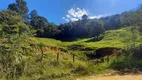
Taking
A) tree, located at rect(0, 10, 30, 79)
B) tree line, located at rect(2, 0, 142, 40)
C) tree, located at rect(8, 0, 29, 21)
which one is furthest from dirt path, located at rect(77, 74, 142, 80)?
tree, located at rect(8, 0, 29, 21)

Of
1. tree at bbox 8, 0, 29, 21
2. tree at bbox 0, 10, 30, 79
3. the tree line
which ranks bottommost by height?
tree at bbox 0, 10, 30, 79

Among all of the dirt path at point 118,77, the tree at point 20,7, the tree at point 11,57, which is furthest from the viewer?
the tree at point 20,7

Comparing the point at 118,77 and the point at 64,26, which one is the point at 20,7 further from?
the point at 118,77

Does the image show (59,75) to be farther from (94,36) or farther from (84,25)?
Result: (84,25)

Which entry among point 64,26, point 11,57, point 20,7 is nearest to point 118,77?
point 11,57

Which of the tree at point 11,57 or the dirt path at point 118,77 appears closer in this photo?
the tree at point 11,57

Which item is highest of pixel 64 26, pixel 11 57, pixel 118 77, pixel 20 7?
pixel 20 7

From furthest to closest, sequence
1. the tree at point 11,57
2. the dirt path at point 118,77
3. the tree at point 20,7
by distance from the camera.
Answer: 1. the tree at point 20,7
2. the dirt path at point 118,77
3. the tree at point 11,57

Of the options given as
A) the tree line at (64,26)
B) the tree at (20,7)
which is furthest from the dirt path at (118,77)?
the tree at (20,7)

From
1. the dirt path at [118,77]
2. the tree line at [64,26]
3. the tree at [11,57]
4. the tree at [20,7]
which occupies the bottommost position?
the dirt path at [118,77]

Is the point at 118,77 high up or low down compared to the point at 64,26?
down

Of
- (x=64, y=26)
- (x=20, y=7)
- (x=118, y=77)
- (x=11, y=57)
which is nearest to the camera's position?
(x=11, y=57)

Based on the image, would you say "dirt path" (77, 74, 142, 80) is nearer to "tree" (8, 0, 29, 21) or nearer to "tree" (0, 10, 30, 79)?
"tree" (0, 10, 30, 79)

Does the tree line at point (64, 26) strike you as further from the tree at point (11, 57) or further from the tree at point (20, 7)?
the tree at point (11, 57)
